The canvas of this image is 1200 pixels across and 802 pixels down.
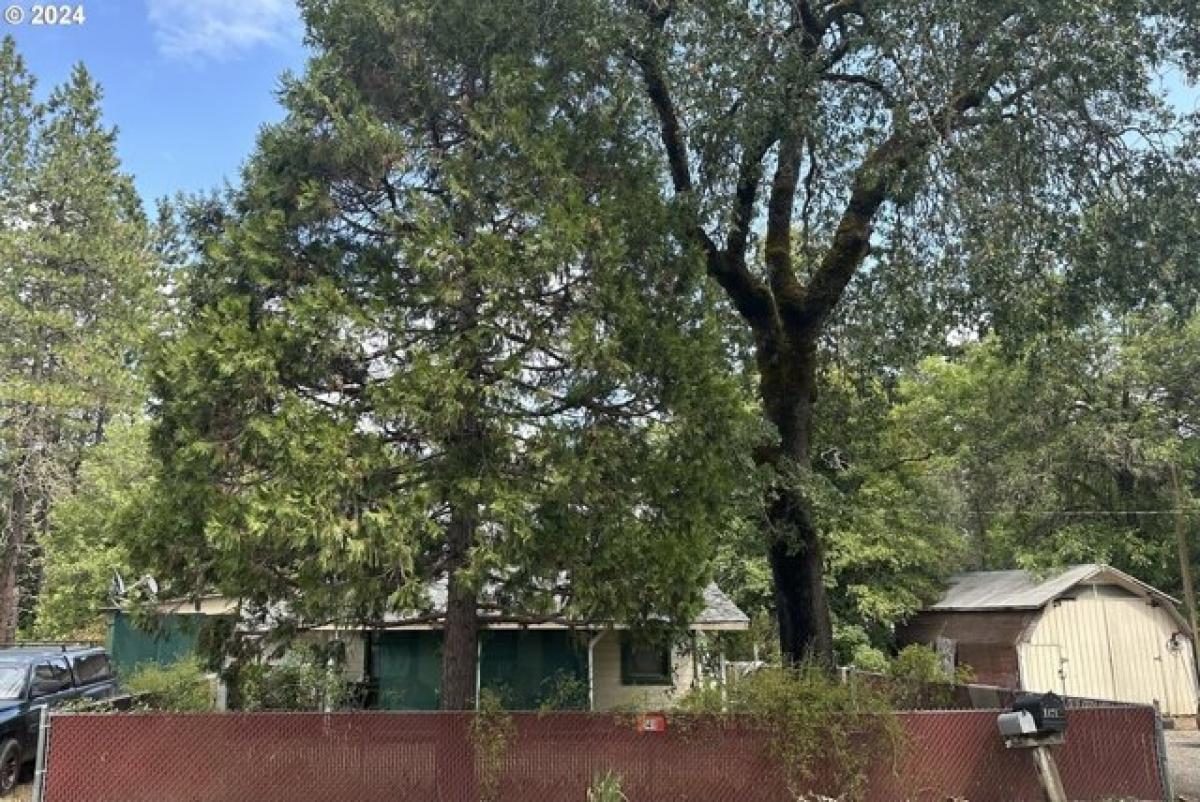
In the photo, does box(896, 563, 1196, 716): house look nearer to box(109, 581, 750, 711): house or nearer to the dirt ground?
the dirt ground

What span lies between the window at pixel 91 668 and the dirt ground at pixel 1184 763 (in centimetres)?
1484

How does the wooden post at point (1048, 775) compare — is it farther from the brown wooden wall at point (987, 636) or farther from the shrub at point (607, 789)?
the brown wooden wall at point (987, 636)

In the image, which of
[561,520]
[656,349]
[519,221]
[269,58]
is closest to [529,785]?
[561,520]

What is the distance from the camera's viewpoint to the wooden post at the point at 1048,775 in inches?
351

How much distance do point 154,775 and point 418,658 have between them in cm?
751

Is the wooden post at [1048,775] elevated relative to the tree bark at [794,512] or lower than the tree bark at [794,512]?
lower

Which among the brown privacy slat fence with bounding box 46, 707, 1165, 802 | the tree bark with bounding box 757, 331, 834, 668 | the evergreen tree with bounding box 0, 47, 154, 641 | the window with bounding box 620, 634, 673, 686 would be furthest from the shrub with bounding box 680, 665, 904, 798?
the evergreen tree with bounding box 0, 47, 154, 641

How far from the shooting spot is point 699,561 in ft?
28.6

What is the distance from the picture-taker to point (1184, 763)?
14.4m

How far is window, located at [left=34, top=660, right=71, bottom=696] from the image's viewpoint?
1261 centimetres

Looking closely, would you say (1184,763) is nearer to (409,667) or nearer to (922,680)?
(922,680)

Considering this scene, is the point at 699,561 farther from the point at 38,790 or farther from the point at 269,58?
the point at 269,58

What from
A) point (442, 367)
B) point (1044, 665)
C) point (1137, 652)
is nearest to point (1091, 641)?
point (1137, 652)

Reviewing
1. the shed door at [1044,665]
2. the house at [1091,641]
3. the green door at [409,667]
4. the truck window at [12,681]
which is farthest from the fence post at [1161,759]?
the shed door at [1044,665]
